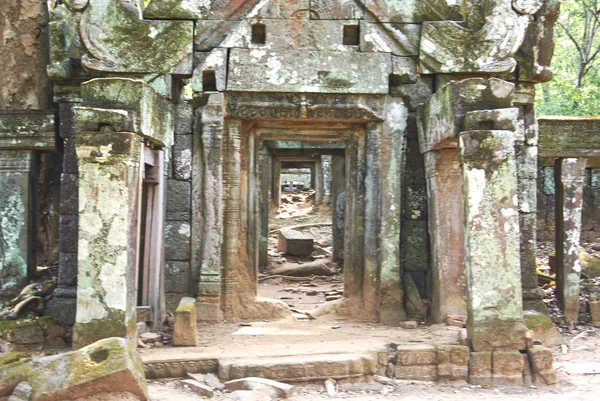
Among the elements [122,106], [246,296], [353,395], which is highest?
[122,106]

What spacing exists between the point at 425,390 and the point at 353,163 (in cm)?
289

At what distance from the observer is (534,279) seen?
6512 millimetres

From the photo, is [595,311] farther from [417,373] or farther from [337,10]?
[337,10]

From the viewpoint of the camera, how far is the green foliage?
13.3 m

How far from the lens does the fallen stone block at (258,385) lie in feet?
14.6

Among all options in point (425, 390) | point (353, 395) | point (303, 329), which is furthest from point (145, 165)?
point (425, 390)

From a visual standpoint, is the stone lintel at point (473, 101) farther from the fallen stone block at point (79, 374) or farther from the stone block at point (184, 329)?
the fallen stone block at point (79, 374)

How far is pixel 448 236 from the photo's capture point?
627 centimetres

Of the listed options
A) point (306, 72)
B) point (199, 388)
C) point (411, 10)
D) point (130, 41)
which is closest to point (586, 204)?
point (411, 10)

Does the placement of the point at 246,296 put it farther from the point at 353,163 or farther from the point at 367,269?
the point at 353,163

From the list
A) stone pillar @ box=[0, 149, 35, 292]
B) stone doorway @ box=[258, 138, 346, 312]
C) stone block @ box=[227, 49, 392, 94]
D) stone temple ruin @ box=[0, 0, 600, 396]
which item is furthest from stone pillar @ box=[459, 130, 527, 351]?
stone pillar @ box=[0, 149, 35, 292]

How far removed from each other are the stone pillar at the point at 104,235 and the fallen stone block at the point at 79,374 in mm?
647

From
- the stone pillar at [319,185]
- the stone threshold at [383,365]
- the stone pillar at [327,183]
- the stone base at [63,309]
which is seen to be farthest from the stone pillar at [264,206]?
the stone threshold at [383,365]

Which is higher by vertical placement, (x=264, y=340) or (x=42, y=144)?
(x=42, y=144)
